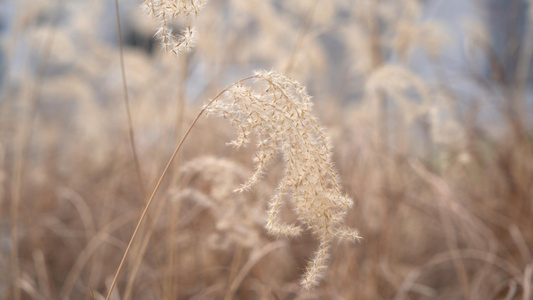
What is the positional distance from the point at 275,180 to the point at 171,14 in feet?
4.67

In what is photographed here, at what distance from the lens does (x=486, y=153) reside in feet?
6.94

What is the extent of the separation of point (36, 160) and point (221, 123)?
117cm

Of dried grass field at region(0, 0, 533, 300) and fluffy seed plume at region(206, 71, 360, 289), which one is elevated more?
dried grass field at region(0, 0, 533, 300)

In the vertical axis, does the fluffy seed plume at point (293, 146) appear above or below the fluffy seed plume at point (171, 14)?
below

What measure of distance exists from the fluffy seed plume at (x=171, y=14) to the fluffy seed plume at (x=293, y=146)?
0.27 ft

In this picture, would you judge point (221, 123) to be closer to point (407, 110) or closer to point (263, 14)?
point (263, 14)

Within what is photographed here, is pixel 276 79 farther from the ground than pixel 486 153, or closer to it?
closer to it

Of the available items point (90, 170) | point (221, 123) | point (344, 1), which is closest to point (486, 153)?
point (344, 1)

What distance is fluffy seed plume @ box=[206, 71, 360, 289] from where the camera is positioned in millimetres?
569

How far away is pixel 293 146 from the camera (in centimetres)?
58

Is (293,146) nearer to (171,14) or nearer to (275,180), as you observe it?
(171,14)

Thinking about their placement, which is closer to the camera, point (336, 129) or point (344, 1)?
point (336, 129)

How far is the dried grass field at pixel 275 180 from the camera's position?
82 centimetres

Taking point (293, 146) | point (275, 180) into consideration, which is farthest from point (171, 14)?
point (275, 180)
